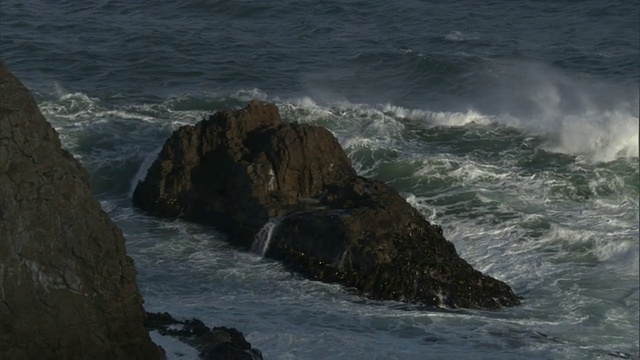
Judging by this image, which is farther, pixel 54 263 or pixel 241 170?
pixel 241 170

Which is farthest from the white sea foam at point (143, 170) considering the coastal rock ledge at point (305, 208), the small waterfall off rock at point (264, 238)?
the small waterfall off rock at point (264, 238)

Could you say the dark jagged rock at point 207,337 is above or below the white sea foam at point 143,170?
below

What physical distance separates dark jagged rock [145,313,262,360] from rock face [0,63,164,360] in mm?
1551

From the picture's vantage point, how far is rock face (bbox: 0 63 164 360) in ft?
46.2

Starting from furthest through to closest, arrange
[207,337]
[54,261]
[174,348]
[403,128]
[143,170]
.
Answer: [403,128] < [143,170] < [207,337] < [174,348] < [54,261]

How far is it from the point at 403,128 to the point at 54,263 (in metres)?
16.1

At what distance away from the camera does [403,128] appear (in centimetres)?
2966

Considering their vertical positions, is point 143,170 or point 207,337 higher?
point 143,170

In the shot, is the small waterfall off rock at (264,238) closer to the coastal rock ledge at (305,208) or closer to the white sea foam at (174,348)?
the coastal rock ledge at (305,208)

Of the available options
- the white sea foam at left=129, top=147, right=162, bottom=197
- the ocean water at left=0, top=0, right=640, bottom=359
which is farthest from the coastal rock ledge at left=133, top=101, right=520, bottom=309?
the white sea foam at left=129, top=147, right=162, bottom=197

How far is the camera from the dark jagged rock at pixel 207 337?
1642 cm

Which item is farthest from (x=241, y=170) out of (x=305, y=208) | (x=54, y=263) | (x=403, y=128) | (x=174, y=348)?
(x=54, y=263)

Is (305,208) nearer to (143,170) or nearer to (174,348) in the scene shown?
(143,170)

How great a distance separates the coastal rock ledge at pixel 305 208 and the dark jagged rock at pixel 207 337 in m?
3.45
